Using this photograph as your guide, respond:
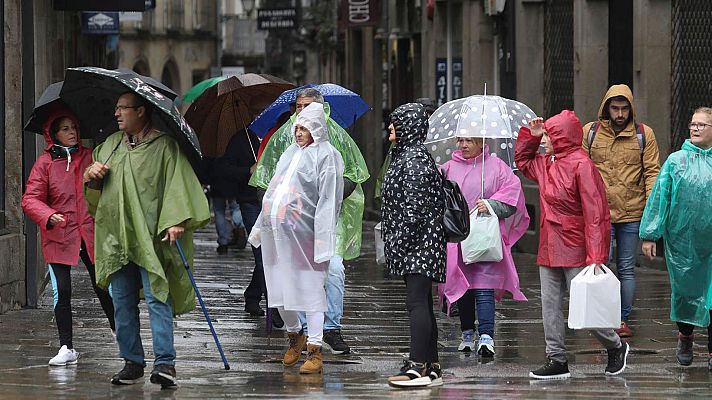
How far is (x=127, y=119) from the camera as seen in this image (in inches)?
401

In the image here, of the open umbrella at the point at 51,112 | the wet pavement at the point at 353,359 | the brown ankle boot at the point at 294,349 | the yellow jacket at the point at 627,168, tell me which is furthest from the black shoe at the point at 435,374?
the yellow jacket at the point at 627,168

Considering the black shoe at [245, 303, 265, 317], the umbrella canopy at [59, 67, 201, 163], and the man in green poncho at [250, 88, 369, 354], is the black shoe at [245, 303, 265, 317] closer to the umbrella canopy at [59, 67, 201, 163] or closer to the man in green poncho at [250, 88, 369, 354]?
the man in green poncho at [250, 88, 369, 354]

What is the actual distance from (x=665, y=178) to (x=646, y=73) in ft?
26.1

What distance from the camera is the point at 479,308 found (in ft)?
39.1

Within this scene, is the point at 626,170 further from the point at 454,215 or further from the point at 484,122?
the point at 454,215

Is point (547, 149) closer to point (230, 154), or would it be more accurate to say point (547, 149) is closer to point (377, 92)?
point (230, 154)

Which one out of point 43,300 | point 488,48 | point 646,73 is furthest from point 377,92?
point 43,300

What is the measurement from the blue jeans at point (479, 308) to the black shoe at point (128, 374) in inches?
105

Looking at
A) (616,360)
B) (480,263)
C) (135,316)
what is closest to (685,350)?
(616,360)

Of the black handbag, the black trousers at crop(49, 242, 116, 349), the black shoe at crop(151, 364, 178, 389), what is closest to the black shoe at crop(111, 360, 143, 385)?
the black shoe at crop(151, 364, 178, 389)

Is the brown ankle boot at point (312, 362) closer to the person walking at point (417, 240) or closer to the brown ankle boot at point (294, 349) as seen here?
the brown ankle boot at point (294, 349)

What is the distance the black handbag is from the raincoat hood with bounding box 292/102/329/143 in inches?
39.5

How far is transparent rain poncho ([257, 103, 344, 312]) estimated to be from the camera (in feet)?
35.6

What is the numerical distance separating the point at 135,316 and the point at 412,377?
68.1 inches
